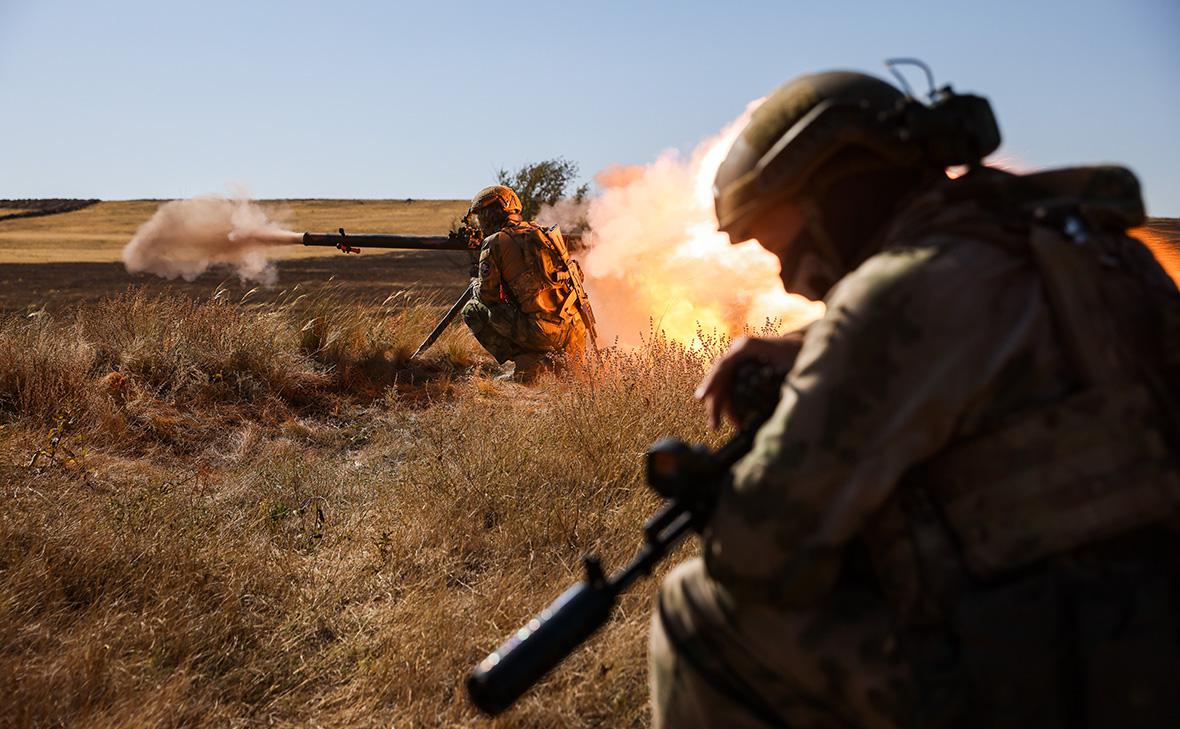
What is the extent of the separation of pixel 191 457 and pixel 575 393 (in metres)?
2.93

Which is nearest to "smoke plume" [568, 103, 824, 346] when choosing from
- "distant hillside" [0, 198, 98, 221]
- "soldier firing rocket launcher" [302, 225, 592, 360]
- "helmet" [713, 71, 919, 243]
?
"soldier firing rocket launcher" [302, 225, 592, 360]

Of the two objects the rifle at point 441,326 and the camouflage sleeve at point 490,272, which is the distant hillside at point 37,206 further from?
the camouflage sleeve at point 490,272

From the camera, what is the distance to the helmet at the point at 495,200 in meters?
9.73

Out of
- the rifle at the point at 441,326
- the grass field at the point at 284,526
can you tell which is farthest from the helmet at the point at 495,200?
the grass field at the point at 284,526

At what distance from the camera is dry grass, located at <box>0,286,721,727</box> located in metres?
3.16

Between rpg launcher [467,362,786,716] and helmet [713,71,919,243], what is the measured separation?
508 mm

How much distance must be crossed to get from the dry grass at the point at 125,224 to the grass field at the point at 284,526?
30739mm

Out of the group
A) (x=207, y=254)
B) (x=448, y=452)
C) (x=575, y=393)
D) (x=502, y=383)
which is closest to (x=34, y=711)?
(x=448, y=452)

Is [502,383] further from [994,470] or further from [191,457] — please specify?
[994,470]

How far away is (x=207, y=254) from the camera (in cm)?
1010

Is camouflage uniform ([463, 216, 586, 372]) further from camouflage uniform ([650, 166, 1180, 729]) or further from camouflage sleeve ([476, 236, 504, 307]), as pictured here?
camouflage uniform ([650, 166, 1180, 729])

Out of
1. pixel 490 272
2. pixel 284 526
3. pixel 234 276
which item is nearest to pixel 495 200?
pixel 490 272

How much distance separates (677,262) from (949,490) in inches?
322

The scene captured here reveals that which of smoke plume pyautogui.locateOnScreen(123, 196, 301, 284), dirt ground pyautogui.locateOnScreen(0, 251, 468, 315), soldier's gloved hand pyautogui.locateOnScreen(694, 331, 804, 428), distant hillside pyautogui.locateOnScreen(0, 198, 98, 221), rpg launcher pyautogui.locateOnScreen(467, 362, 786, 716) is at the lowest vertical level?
dirt ground pyautogui.locateOnScreen(0, 251, 468, 315)
